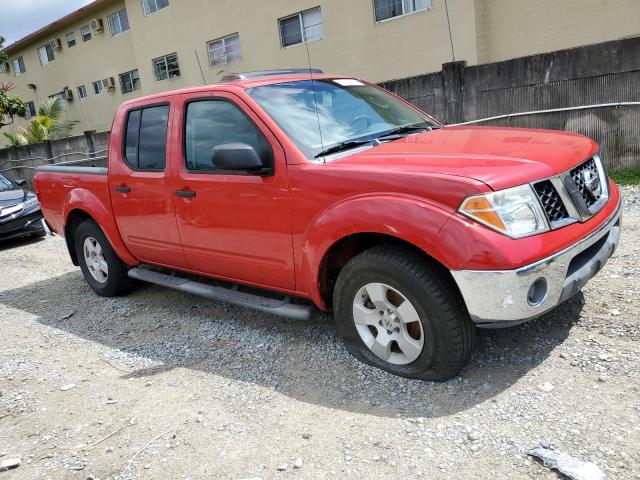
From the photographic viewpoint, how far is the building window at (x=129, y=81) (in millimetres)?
22352

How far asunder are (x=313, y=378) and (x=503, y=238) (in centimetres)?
151

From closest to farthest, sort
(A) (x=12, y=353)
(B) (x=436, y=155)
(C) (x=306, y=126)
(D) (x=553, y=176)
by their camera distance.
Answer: (D) (x=553, y=176) → (B) (x=436, y=155) → (C) (x=306, y=126) → (A) (x=12, y=353)

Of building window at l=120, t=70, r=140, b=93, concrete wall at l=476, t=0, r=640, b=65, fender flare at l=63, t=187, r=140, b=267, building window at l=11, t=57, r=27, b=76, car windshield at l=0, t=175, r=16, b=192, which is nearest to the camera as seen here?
fender flare at l=63, t=187, r=140, b=267

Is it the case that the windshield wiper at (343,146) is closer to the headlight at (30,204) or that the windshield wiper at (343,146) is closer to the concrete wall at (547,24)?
the headlight at (30,204)

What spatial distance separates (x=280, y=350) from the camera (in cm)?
382

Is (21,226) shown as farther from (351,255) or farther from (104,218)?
(351,255)

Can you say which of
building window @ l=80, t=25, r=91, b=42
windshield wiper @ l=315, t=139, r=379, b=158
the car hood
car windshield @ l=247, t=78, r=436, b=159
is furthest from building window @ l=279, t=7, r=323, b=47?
building window @ l=80, t=25, r=91, b=42

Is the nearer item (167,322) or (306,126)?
(306,126)

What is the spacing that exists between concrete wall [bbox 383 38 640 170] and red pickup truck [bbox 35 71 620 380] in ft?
13.3

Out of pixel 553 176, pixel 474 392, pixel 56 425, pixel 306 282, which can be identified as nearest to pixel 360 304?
pixel 306 282

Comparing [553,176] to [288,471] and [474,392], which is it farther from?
[288,471]

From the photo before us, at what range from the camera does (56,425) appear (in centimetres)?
326

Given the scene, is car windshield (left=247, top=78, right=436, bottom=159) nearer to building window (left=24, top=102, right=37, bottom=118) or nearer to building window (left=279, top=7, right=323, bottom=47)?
building window (left=279, top=7, right=323, bottom=47)

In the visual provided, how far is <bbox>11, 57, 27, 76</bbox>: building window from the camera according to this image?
29.5m
